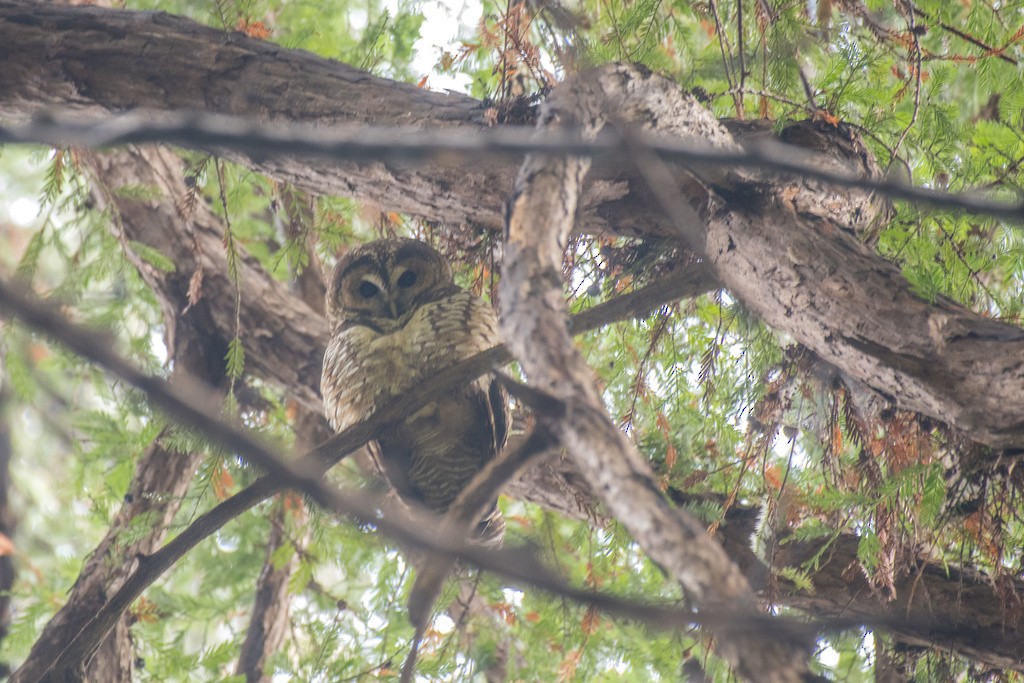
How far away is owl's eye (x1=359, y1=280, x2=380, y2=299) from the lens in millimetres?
3258

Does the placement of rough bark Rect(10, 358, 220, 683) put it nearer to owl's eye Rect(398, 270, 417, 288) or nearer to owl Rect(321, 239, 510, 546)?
owl Rect(321, 239, 510, 546)

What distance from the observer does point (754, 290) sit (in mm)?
2145

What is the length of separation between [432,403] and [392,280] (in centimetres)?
59

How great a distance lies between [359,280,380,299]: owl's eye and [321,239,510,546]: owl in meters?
0.16

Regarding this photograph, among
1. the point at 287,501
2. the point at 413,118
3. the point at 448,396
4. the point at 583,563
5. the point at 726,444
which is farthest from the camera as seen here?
the point at 583,563

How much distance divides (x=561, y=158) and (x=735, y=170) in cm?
72

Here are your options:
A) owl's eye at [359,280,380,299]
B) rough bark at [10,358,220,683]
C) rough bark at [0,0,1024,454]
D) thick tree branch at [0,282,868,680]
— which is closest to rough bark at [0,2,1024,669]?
rough bark at [0,0,1024,454]

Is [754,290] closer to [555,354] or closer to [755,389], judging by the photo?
[755,389]

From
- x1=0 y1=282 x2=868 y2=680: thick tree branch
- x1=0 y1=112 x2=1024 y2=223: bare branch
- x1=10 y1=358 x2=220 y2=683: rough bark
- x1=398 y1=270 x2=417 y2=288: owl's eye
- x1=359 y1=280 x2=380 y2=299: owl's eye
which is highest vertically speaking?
x1=359 y1=280 x2=380 y2=299: owl's eye

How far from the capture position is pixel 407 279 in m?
3.21

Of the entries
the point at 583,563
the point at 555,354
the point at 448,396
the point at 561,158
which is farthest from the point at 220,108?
the point at 583,563

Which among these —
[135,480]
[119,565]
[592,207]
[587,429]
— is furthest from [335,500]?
[135,480]

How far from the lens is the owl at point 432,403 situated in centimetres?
291

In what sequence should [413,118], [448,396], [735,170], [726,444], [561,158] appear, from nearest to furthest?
[561,158]
[735,170]
[413,118]
[448,396]
[726,444]
